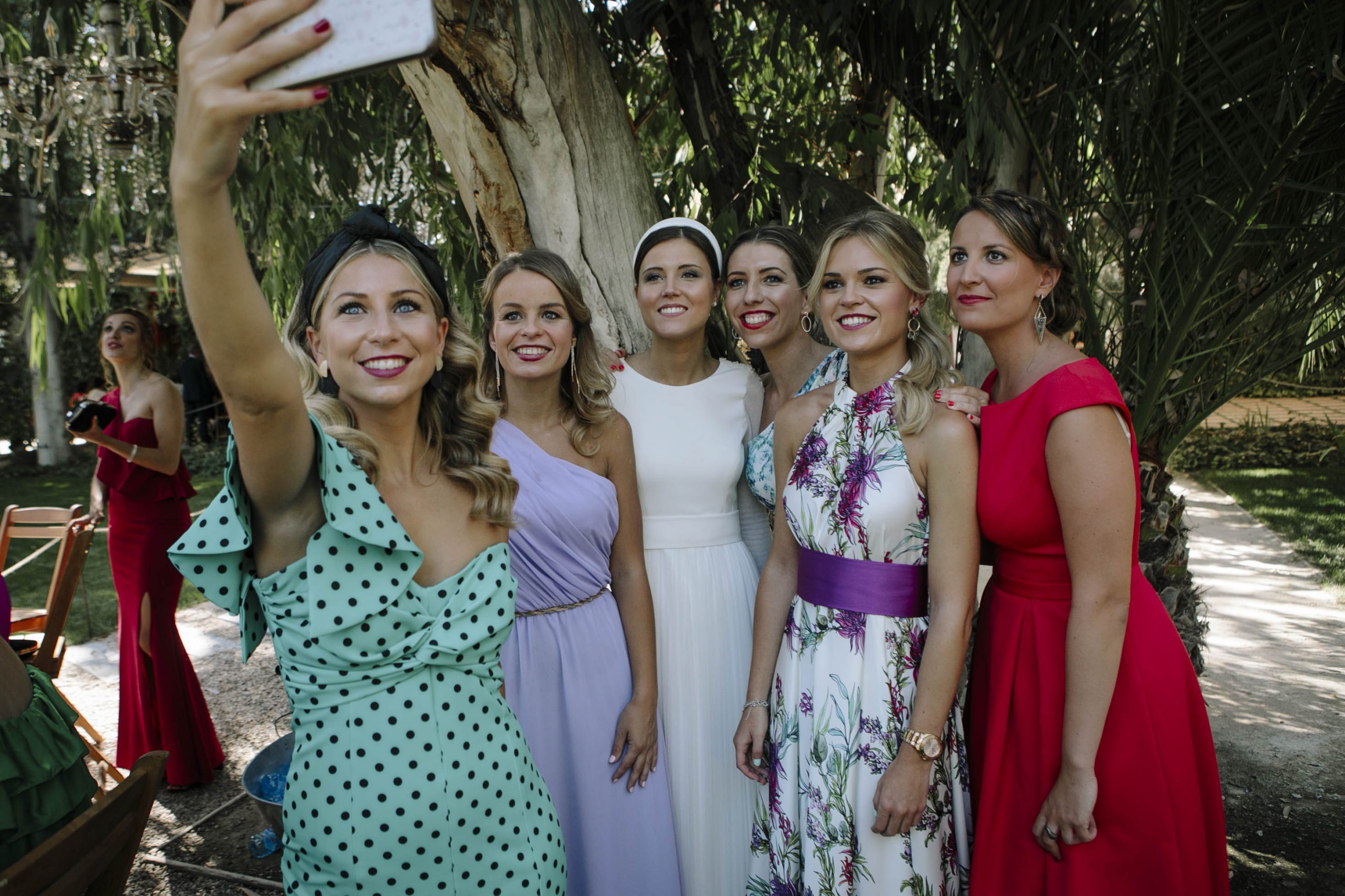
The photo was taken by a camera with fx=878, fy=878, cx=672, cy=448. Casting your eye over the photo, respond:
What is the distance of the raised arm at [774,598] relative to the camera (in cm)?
218

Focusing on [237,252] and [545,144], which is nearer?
[237,252]

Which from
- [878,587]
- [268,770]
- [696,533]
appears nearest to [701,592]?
[696,533]

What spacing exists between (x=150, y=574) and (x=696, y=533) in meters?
2.73

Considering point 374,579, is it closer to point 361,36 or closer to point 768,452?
point 361,36

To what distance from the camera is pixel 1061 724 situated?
185cm

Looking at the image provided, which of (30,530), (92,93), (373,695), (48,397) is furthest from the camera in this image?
(48,397)

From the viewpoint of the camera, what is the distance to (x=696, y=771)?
2.41m

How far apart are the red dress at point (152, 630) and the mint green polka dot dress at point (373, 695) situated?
9.25ft

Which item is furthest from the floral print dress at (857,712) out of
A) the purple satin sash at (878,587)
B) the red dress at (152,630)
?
the red dress at (152,630)

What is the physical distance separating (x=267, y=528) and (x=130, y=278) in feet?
42.1

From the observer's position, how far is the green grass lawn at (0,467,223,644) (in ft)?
20.7

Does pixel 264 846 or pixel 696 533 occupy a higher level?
pixel 696 533

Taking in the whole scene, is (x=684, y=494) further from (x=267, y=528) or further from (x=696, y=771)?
(x=267, y=528)

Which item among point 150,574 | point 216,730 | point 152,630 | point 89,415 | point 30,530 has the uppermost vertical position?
point 89,415
